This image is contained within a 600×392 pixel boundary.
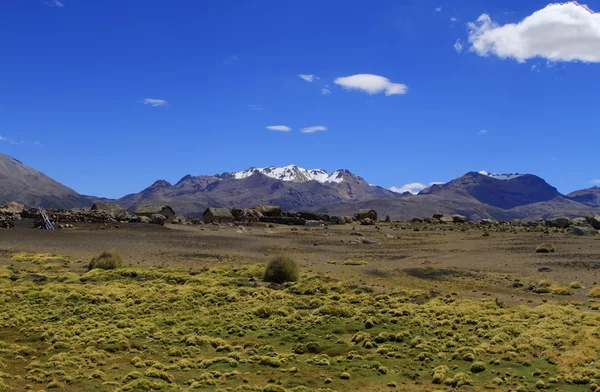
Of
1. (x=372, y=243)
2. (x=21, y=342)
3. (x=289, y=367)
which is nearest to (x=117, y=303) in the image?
(x=21, y=342)

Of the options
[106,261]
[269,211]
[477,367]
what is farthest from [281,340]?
[269,211]

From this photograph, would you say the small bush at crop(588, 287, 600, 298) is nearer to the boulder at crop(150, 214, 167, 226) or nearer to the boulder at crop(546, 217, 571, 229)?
the boulder at crop(150, 214, 167, 226)

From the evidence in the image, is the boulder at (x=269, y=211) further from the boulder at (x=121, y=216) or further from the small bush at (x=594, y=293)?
the small bush at (x=594, y=293)

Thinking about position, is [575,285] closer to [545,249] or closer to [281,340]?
[545,249]

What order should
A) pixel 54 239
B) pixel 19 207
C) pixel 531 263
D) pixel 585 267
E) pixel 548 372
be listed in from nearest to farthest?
pixel 548 372 → pixel 585 267 → pixel 531 263 → pixel 54 239 → pixel 19 207

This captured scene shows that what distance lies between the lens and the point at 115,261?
36250mm

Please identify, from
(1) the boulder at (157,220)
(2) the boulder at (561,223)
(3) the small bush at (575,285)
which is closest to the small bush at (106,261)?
(3) the small bush at (575,285)

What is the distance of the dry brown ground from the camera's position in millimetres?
35344

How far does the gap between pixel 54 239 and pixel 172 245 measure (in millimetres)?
10098

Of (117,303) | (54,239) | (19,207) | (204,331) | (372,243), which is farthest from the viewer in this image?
(19,207)

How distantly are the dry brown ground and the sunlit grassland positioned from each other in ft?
21.0

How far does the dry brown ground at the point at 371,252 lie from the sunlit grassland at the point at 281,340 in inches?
252

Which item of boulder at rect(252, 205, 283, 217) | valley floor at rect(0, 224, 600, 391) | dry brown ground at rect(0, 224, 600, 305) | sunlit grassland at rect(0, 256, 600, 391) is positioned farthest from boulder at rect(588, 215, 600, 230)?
sunlit grassland at rect(0, 256, 600, 391)

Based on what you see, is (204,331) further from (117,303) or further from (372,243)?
(372,243)
